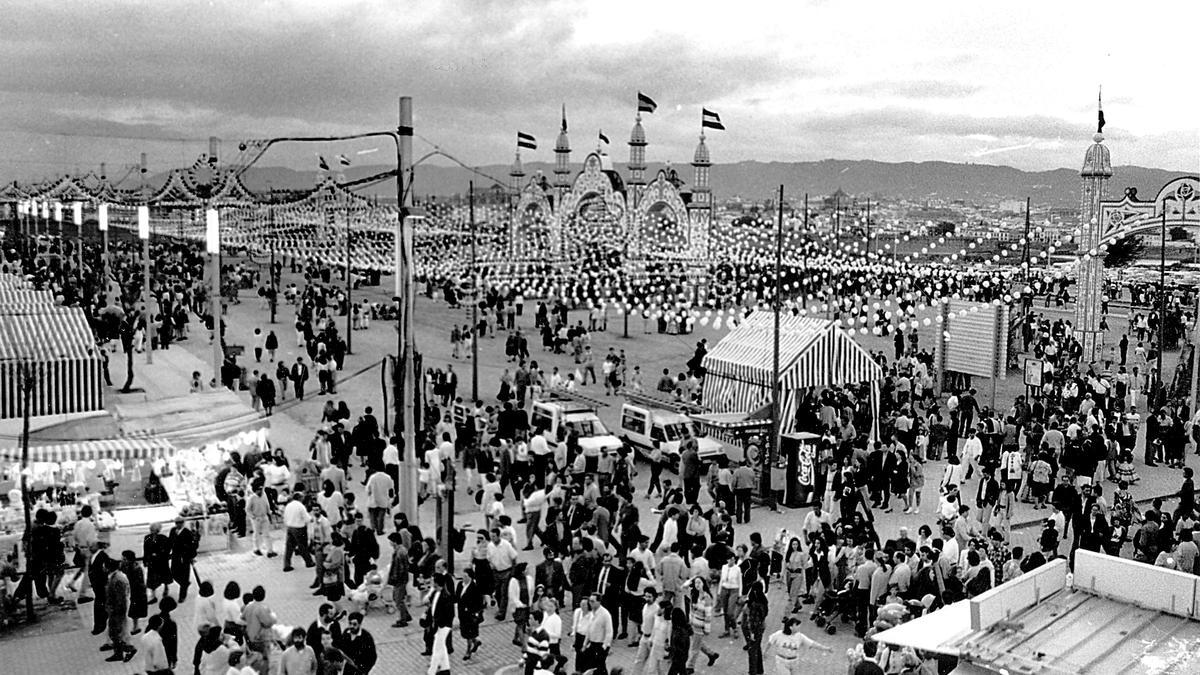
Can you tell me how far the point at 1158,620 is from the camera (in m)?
6.85

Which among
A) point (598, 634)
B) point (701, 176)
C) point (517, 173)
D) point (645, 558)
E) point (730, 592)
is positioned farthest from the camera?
point (517, 173)

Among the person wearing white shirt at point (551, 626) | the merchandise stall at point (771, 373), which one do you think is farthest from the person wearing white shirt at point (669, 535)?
the merchandise stall at point (771, 373)

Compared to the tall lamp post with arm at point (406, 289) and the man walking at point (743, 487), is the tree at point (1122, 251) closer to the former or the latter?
the man walking at point (743, 487)

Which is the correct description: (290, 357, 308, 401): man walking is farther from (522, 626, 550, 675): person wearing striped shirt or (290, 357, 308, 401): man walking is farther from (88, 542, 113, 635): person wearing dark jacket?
(522, 626, 550, 675): person wearing striped shirt

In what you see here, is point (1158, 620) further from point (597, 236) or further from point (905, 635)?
point (597, 236)

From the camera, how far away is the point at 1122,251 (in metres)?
41.1

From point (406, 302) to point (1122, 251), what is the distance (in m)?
34.3

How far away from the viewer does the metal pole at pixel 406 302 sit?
46.1ft

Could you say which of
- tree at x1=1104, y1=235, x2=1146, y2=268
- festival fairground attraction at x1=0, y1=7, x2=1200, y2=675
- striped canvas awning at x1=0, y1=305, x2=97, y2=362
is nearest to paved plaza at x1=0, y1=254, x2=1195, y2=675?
festival fairground attraction at x1=0, y1=7, x2=1200, y2=675

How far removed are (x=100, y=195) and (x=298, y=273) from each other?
11738 mm

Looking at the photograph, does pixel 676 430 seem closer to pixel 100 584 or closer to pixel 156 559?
pixel 156 559

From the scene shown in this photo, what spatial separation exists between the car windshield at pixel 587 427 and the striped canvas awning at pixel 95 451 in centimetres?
694

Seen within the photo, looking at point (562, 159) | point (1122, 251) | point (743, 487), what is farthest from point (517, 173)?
point (743, 487)

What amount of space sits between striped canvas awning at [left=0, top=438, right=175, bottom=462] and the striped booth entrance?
2.06 metres
